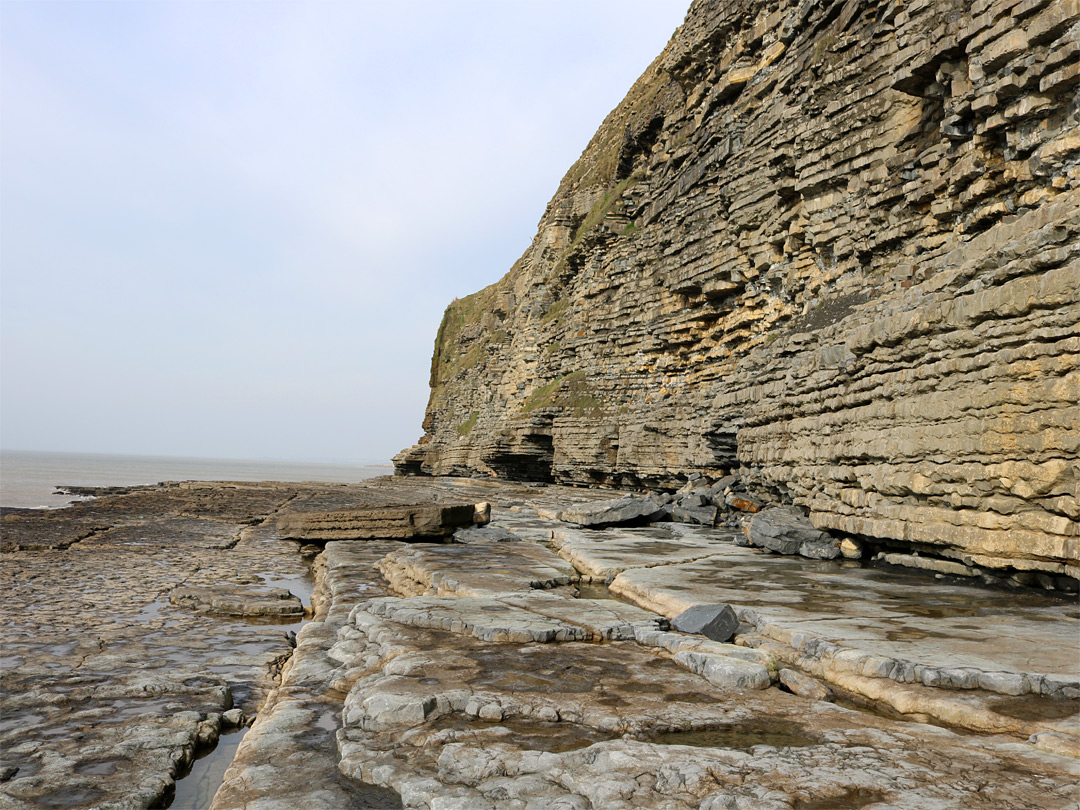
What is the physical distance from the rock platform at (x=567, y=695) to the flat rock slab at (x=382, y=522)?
2.82 meters

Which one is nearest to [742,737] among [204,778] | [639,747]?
[639,747]

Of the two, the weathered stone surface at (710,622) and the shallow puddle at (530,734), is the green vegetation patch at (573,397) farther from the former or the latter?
the shallow puddle at (530,734)

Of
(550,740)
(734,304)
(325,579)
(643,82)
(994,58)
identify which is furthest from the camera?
(643,82)

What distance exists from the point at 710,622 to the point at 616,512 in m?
5.24

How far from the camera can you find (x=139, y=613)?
5.25m

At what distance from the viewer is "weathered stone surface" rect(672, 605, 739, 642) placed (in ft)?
11.2

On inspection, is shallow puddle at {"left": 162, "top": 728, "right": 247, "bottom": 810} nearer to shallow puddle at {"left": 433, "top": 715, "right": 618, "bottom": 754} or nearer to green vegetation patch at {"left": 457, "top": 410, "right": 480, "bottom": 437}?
shallow puddle at {"left": 433, "top": 715, "right": 618, "bottom": 754}

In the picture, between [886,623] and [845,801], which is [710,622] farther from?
[845,801]

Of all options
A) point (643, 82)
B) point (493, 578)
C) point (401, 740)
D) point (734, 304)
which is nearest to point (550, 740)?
point (401, 740)

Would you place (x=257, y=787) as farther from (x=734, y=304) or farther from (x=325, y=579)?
(x=734, y=304)

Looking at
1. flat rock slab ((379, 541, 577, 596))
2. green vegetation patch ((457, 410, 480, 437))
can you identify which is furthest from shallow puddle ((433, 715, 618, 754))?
green vegetation patch ((457, 410, 480, 437))

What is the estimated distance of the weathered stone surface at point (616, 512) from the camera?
866cm

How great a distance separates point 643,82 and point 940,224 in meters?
24.9

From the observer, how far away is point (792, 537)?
21.6 ft
